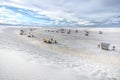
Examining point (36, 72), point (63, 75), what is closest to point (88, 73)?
point (63, 75)

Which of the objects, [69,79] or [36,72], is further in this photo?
[36,72]

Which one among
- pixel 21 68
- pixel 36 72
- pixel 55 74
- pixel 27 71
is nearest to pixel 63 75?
pixel 55 74

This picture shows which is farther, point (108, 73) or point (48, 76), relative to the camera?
point (108, 73)

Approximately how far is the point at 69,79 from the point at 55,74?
2.55 ft

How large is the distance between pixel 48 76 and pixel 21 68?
5.33ft

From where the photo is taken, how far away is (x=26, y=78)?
5926 millimetres

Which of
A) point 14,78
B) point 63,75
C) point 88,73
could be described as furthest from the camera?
point 88,73

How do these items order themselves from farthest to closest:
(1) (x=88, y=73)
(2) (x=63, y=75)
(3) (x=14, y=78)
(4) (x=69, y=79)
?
1. (1) (x=88, y=73)
2. (2) (x=63, y=75)
3. (4) (x=69, y=79)
4. (3) (x=14, y=78)

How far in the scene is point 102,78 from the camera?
22.3 ft

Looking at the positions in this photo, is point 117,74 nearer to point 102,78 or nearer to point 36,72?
point 102,78

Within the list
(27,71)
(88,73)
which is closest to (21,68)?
(27,71)

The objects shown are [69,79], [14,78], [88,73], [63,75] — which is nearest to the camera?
[14,78]

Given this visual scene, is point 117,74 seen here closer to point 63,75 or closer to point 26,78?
point 63,75

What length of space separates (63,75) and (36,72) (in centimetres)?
128
